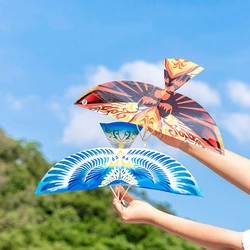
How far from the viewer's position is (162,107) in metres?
1.02

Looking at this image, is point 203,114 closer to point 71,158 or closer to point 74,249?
point 71,158

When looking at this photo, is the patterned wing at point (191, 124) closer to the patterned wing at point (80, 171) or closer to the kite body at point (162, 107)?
the kite body at point (162, 107)

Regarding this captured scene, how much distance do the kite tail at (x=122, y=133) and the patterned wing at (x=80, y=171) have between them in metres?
0.02

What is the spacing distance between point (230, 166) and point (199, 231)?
0.40 feet

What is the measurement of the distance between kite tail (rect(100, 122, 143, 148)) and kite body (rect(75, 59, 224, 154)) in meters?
0.04

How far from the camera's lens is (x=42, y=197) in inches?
313

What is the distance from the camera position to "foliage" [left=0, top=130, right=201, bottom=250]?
5.48m

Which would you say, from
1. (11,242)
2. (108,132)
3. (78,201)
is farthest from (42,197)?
(108,132)

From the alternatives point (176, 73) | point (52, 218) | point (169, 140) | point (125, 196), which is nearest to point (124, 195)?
point (125, 196)

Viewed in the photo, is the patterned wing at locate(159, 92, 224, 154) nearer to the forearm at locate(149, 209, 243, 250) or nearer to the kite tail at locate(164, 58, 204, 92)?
the kite tail at locate(164, 58, 204, 92)

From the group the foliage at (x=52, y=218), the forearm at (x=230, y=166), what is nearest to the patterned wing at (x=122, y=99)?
the forearm at (x=230, y=166)

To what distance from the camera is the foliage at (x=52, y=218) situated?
5.48 metres

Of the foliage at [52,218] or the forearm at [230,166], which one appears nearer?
the forearm at [230,166]

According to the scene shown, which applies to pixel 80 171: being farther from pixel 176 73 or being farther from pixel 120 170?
pixel 176 73
